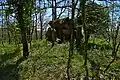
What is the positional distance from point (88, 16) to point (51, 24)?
793 cm

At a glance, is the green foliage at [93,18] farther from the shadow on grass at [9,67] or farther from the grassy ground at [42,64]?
the shadow on grass at [9,67]

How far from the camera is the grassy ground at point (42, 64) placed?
39.3 feet

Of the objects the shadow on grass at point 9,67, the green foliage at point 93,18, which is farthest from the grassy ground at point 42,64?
the green foliage at point 93,18

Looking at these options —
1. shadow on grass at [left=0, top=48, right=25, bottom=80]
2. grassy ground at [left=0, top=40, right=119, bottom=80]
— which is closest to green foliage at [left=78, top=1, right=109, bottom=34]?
grassy ground at [left=0, top=40, right=119, bottom=80]

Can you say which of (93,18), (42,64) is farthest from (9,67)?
(93,18)

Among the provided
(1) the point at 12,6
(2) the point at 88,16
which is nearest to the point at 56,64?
(2) the point at 88,16

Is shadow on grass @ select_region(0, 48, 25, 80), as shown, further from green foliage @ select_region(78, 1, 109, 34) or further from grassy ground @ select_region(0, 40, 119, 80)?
green foliage @ select_region(78, 1, 109, 34)

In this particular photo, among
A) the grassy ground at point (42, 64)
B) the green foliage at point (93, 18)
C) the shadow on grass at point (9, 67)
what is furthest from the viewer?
the shadow on grass at point (9, 67)

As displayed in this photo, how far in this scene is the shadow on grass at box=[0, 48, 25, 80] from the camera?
491 inches

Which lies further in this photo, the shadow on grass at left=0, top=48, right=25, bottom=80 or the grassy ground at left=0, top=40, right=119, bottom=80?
the shadow on grass at left=0, top=48, right=25, bottom=80

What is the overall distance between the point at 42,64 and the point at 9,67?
6.57 ft

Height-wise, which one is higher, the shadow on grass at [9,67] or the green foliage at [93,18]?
the green foliage at [93,18]

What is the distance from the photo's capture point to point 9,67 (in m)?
13.6

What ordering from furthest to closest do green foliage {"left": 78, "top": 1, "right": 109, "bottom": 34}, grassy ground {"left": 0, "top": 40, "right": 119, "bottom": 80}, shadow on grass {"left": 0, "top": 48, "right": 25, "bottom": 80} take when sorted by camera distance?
shadow on grass {"left": 0, "top": 48, "right": 25, "bottom": 80}, grassy ground {"left": 0, "top": 40, "right": 119, "bottom": 80}, green foliage {"left": 78, "top": 1, "right": 109, "bottom": 34}
